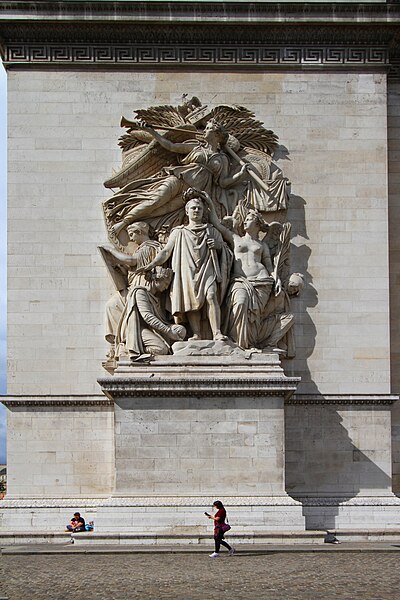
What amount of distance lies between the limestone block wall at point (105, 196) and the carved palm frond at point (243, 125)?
1.33 feet

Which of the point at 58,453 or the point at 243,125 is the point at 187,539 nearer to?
the point at 58,453

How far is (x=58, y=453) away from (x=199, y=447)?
10.9 ft

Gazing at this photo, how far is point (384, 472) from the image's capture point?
87.5ft

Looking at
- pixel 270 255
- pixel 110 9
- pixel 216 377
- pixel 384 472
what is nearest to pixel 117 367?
pixel 216 377

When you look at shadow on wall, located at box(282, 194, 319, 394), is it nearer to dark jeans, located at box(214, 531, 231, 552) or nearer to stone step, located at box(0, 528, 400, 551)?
stone step, located at box(0, 528, 400, 551)

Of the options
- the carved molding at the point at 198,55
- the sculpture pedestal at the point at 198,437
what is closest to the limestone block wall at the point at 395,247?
the carved molding at the point at 198,55

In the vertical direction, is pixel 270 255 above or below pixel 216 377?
above

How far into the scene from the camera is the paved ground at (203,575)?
57.7 ft

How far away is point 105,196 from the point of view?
27.3 meters

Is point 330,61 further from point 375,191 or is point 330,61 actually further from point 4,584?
point 4,584

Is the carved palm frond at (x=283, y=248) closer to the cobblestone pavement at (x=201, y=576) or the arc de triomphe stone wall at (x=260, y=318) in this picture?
the arc de triomphe stone wall at (x=260, y=318)

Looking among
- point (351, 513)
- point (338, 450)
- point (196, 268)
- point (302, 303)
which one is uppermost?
point (196, 268)

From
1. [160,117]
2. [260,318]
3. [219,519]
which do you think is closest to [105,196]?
[160,117]

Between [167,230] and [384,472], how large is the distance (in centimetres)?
720
